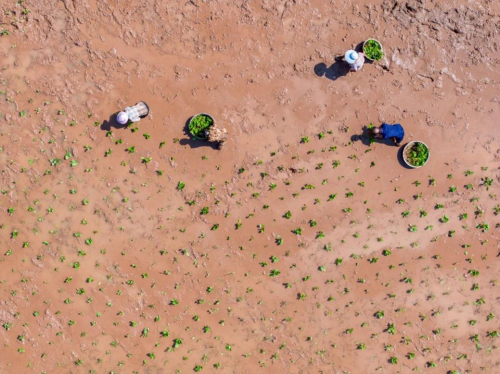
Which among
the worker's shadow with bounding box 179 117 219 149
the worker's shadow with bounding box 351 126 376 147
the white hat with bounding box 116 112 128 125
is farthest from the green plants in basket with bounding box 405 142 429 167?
the white hat with bounding box 116 112 128 125

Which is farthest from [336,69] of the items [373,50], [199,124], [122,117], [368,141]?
[122,117]

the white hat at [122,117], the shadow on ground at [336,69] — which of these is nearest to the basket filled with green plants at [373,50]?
the shadow on ground at [336,69]

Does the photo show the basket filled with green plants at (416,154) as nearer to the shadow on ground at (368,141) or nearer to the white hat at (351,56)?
the shadow on ground at (368,141)

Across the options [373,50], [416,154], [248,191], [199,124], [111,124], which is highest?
[373,50]

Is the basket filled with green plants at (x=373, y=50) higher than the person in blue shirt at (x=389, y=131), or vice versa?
the basket filled with green plants at (x=373, y=50)

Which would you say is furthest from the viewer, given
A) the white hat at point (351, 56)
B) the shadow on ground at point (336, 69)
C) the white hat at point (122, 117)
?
the shadow on ground at point (336, 69)

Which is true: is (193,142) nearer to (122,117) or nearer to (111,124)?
(122,117)

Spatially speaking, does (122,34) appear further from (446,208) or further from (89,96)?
(446,208)
